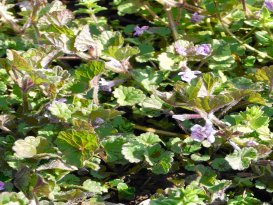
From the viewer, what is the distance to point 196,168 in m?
2.33

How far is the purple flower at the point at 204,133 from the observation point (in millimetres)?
2215

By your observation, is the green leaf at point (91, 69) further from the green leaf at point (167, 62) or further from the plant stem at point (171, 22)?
the plant stem at point (171, 22)

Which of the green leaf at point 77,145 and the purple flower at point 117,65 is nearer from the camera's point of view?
the green leaf at point 77,145

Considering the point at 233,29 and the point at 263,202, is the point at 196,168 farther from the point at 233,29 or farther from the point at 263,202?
the point at 233,29

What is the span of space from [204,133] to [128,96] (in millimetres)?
451

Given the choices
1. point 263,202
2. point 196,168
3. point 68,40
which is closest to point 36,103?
point 68,40

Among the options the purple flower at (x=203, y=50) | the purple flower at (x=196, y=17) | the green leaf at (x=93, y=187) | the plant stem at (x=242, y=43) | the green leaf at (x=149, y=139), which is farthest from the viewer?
the purple flower at (x=196, y=17)

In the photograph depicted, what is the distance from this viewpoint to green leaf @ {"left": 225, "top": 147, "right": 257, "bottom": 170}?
2.15 m

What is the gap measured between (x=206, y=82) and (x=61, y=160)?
0.62 meters

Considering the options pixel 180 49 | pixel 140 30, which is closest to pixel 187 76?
pixel 180 49

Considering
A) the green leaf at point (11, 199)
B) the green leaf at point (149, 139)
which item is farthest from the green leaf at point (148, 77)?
the green leaf at point (11, 199)

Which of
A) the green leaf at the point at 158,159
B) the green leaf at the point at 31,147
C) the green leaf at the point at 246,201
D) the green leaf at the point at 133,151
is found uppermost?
the green leaf at the point at 31,147

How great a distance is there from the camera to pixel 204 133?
223 centimetres

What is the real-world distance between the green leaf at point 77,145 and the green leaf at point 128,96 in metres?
0.38
